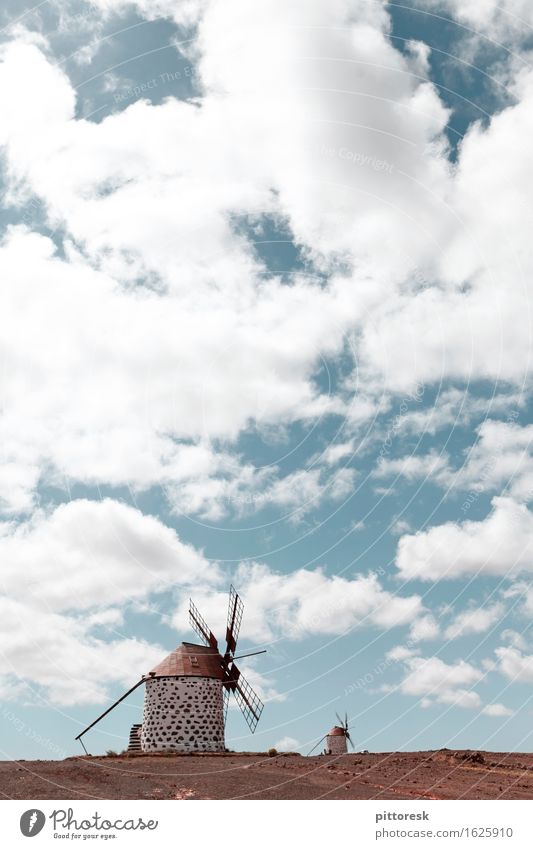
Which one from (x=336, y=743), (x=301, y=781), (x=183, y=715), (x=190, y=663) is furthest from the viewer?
(x=336, y=743)

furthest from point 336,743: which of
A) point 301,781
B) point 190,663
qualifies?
point 301,781

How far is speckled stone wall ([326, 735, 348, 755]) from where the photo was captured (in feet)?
211

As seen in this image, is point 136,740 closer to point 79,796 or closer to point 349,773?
point 349,773

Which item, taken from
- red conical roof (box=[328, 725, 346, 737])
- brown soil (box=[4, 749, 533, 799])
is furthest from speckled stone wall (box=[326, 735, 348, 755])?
brown soil (box=[4, 749, 533, 799])

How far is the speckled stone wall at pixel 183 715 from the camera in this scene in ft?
177

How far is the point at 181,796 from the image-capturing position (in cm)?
2244

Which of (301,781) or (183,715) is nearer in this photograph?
(301,781)

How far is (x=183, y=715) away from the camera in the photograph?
5475cm

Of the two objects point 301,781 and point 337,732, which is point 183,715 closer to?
point 337,732

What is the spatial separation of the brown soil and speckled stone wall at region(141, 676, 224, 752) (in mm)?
21945

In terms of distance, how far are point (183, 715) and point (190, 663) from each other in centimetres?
410
